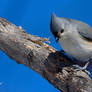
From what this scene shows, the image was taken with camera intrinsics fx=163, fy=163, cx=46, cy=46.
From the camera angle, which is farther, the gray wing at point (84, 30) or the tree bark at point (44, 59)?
the gray wing at point (84, 30)

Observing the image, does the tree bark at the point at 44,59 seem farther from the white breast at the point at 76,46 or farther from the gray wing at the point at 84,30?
the gray wing at the point at 84,30

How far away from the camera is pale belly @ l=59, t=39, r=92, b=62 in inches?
41.1

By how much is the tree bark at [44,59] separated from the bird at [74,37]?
9 centimetres

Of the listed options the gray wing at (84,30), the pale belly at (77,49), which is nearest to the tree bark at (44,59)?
the pale belly at (77,49)

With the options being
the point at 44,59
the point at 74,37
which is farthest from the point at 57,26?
the point at 44,59

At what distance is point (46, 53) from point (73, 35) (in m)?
0.28

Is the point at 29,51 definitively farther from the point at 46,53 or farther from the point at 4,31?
the point at 4,31

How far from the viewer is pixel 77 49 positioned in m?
1.06

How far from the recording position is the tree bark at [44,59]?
984mm

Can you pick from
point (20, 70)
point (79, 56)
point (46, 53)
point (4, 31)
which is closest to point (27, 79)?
point (20, 70)

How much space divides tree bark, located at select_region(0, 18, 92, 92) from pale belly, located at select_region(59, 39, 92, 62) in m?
0.08

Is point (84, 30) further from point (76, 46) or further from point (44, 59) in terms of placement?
point (44, 59)

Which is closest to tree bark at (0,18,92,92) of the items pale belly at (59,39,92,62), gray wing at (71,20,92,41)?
pale belly at (59,39,92,62)

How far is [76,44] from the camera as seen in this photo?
105 cm
